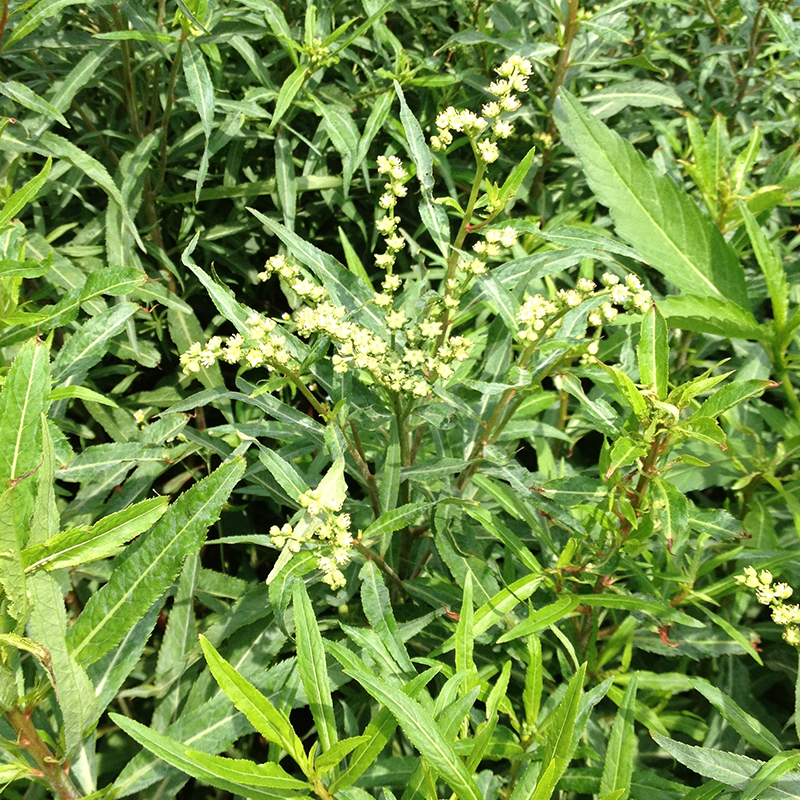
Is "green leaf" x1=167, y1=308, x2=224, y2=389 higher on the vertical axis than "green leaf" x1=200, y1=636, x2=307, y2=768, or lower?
lower

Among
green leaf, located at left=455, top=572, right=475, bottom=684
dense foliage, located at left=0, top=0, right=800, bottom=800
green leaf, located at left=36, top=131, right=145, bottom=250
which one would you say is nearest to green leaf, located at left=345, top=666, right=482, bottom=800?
dense foliage, located at left=0, top=0, right=800, bottom=800

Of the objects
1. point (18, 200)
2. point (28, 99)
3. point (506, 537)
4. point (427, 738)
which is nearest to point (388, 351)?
point (506, 537)

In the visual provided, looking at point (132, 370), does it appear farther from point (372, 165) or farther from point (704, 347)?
point (704, 347)

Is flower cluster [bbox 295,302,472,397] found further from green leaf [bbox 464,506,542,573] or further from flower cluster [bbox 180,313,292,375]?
green leaf [bbox 464,506,542,573]

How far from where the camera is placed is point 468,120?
4.85ft

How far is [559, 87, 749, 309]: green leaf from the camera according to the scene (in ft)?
6.45

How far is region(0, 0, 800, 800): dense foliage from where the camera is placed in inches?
50.8

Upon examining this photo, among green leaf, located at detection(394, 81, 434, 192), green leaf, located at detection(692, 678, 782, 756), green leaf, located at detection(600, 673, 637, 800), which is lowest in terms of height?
green leaf, located at detection(692, 678, 782, 756)

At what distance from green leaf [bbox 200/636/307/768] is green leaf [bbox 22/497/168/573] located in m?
0.26

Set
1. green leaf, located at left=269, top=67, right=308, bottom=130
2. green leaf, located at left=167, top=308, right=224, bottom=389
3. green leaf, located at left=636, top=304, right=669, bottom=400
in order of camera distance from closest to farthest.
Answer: green leaf, located at left=636, top=304, right=669, bottom=400
green leaf, located at left=269, top=67, right=308, bottom=130
green leaf, located at left=167, top=308, right=224, bottom=389

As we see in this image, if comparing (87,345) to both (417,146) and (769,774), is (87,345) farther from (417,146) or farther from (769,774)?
(769,774)

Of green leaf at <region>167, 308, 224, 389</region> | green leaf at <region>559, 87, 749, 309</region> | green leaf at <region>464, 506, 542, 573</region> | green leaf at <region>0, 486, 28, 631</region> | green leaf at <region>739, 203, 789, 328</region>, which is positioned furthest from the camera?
green leaf at <region>167, 308, 224, 389</region>

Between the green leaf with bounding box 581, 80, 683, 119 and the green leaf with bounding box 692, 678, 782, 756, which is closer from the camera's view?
the green leaf with bounding box 692, 678, 782, 756

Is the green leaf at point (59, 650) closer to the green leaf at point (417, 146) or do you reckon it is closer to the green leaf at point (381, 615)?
the green leaf at point (381, 615)
